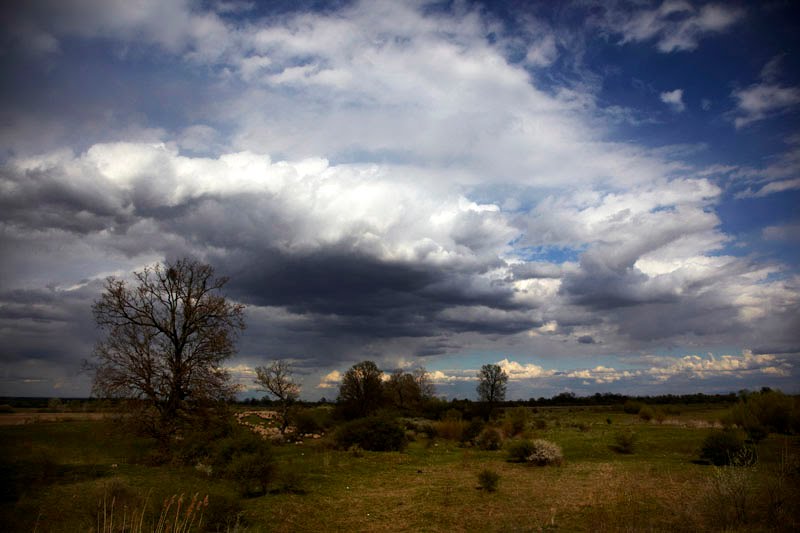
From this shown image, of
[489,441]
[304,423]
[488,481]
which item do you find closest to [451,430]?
[489,441]

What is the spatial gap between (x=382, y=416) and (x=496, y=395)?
38176 mm

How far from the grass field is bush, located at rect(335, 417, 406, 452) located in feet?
10.9

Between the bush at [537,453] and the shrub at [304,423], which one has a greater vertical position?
the bush at [537,453]

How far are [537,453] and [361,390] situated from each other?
32032mm

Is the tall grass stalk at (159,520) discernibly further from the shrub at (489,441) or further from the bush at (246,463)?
the shrub at (489,441)

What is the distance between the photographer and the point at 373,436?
27.4 meters

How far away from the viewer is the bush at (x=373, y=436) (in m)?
27.1

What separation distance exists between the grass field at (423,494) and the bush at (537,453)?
745 mm

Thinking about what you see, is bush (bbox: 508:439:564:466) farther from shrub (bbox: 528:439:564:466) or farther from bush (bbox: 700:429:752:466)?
bush (bbox: 700:429:752:466)

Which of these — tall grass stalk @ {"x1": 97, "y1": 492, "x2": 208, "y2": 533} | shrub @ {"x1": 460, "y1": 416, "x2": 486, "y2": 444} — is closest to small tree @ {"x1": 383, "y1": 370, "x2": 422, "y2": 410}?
shrub @ {"x1": 460, "y1": 416, "x2": 486, "y2": 444}

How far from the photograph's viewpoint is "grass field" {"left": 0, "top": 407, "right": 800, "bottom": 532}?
10.6 metres

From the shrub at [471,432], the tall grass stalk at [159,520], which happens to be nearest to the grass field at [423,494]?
the tall grass stalk at [159,520]

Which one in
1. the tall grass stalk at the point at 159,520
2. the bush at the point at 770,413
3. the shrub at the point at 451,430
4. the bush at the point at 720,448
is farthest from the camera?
the shrub at the point at 451,430

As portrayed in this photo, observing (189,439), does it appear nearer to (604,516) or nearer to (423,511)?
(423,511)
